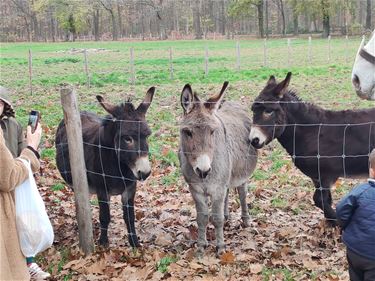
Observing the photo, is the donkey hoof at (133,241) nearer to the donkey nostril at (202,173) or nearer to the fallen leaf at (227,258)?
the fallen leaf at (227,258)

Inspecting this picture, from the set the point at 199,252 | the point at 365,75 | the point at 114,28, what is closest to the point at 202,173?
the point at 199,252

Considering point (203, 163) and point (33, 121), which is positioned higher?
point (33, 121)

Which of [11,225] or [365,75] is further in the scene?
[365,75]

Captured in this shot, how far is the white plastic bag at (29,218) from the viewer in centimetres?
376

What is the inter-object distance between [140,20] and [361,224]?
75.6m

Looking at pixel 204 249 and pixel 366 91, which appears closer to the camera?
pixel 366 91

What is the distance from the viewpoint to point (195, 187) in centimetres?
536

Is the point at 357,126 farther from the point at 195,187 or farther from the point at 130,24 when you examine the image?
the point at 130,24

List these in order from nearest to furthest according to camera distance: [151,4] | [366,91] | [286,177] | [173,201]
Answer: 1. [366,91]
2. [173,201]
3. [286,177]
4. [151,4]

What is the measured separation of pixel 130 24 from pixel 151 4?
4.34 m

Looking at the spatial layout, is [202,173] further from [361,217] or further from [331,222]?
[331,222]

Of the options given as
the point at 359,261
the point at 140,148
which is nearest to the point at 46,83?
the point at 140,148

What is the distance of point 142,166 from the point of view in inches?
199

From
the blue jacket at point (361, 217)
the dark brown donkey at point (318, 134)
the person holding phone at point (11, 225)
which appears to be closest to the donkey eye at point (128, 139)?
the dark brown donkey at point (318, 134)
